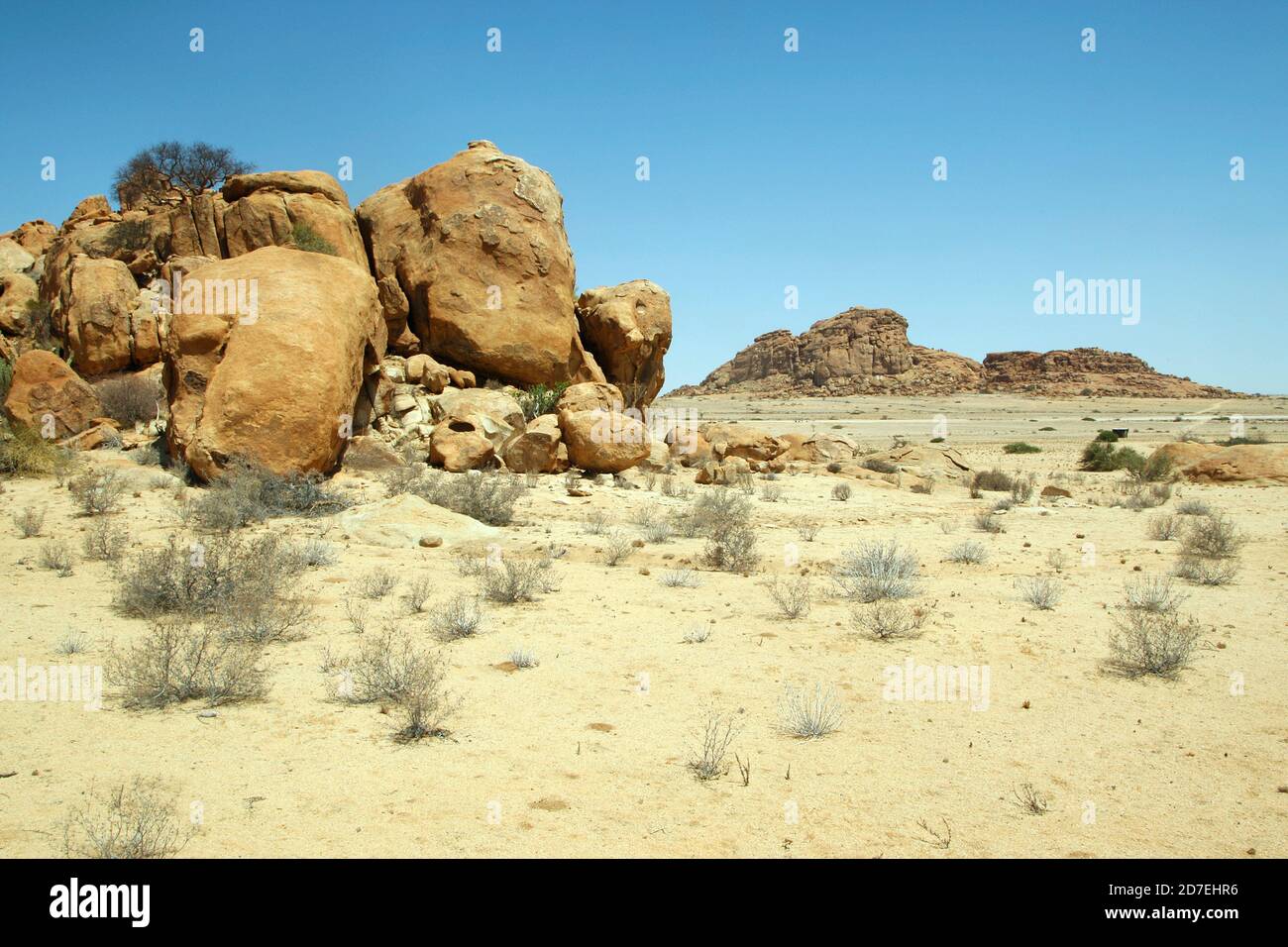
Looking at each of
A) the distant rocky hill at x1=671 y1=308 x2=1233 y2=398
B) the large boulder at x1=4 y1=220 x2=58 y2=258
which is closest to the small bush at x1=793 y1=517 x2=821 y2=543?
the large boulder at x1=4 y1=220 x2=58 y2=258

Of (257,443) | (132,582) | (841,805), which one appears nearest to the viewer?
(841,805)

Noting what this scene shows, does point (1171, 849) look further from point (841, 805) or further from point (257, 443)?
point (257, 443)

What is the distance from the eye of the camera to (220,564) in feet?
25.1

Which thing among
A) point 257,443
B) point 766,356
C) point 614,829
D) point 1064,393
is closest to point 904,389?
point 1064,393

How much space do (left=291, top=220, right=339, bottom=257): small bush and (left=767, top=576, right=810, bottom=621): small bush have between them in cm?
1356

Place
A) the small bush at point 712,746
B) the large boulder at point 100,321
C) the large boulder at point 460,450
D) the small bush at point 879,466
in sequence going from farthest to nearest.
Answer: the small bush at point 879,466, the large boulder at point 100,321, the large boulder at point 460,450, the small bush at point 712,746

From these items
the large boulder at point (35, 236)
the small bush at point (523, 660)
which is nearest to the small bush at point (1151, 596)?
the small bush at point (523, 660)

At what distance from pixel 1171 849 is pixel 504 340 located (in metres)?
18.1

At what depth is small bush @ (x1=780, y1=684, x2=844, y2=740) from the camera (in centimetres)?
471

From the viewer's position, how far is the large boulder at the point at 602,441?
16344 millimetres

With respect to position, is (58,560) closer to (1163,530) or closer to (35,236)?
(1163,530)

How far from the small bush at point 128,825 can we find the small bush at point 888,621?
4889 mm

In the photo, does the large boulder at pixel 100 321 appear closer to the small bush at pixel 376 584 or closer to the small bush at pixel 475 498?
the small bush at pixel 475 498

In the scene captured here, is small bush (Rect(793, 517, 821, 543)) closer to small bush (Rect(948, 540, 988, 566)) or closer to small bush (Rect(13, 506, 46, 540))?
small bush (Rect(948, 540, 988, 566))
